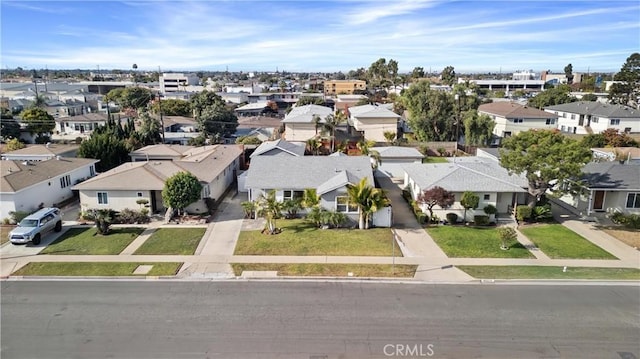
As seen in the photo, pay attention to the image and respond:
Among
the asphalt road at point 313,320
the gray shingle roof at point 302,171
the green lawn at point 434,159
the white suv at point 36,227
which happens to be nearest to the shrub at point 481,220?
the gray shingle roof at point 302,171

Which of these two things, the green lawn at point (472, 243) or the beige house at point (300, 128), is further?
the beige house at point (300, 128)

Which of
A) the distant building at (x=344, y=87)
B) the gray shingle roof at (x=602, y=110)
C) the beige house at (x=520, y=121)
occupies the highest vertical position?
the distant building at (x=344, y=87)

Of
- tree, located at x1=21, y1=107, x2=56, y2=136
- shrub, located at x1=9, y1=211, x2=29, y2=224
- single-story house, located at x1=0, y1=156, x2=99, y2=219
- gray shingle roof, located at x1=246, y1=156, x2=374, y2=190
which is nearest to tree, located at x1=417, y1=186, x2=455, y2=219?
gray shingle roof, located at x1=246, y1=156, x2=374, y2=190

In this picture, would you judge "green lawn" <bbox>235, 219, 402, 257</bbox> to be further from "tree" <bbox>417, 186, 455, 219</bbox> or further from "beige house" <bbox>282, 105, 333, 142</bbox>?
"beige house" <bbox>282, 105, 333, 142</bbox>

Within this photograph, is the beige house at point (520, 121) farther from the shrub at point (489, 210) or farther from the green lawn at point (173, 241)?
the green lawn at point (173, 241)

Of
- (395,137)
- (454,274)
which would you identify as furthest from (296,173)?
(395,137)

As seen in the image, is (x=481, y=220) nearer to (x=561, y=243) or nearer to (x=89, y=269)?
(x=561, y=243)
